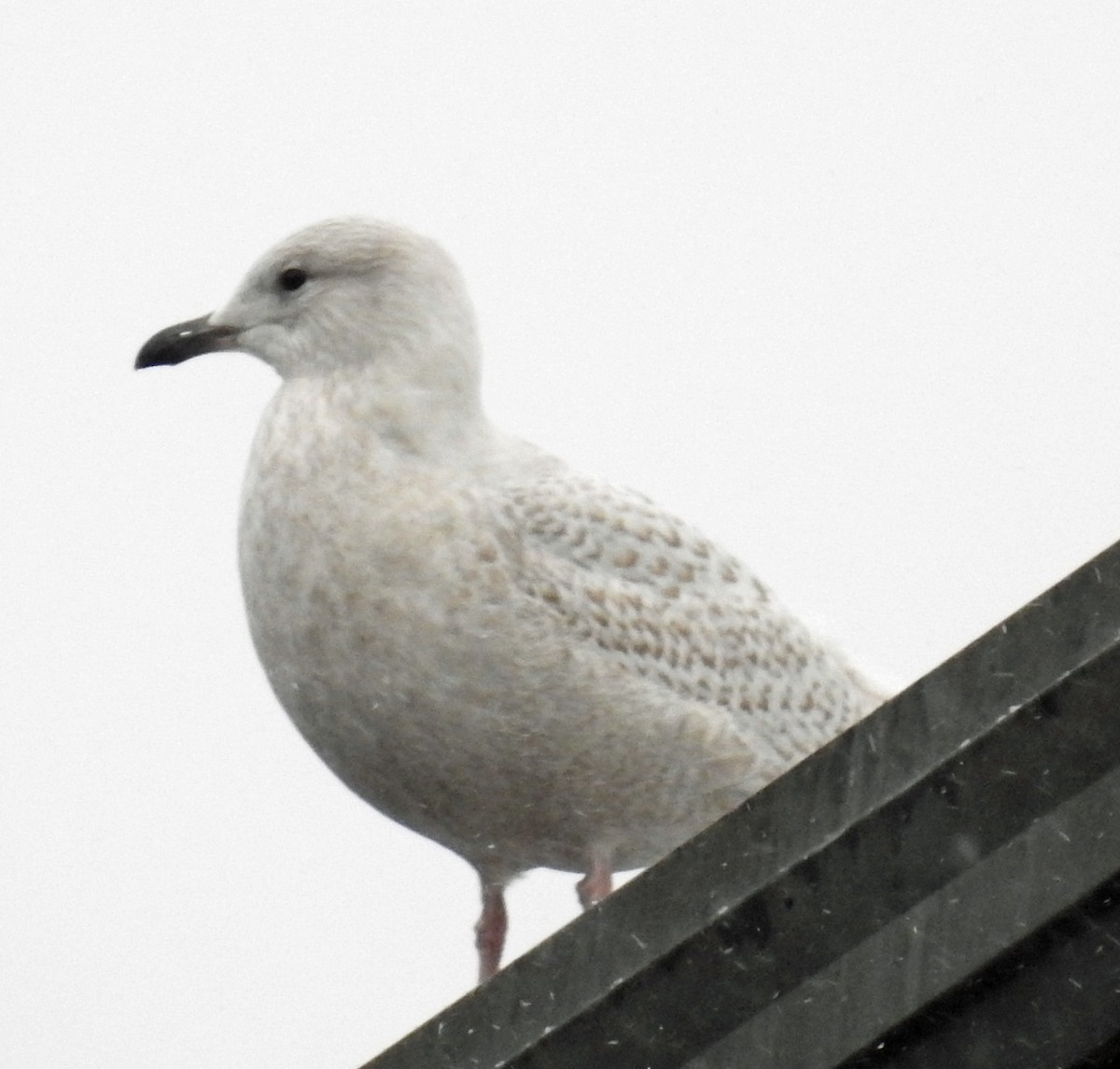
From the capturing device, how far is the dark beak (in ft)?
11.8

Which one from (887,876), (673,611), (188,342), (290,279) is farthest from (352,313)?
(887,876)

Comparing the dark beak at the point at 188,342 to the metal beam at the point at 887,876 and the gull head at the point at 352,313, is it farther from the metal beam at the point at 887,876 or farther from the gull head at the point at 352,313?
the metal beam at the point at 887,876

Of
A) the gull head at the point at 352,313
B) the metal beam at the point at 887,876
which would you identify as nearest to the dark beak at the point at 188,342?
the gull head at the point at 352,313

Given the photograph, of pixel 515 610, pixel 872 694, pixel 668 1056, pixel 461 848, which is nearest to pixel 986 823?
pixel 668 1056

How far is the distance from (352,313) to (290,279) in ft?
0.35

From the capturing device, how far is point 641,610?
3.56 m

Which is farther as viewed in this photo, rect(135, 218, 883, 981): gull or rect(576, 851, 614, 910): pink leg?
rect(576, 851, 614, 910): pink leg

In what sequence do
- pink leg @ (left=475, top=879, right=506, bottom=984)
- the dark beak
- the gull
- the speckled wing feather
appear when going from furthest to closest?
1. pink leg @ (left=475, top=879, right=506, bottom=984)
2. the dark beak
3. the speckled wing feather
4. the gull

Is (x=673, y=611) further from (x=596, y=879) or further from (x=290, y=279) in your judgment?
(x=290, y=279)

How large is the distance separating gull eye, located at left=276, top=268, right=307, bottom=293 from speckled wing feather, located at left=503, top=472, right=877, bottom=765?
1.41 ft

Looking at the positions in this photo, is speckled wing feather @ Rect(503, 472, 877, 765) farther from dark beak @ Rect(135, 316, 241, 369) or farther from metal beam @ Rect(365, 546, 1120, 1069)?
metal beam @ Rect(365, 546, 1120, 1069)

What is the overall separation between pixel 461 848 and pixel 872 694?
0.81 meters

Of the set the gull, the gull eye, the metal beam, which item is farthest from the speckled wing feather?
the metal beam

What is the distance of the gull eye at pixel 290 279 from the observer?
356cm
